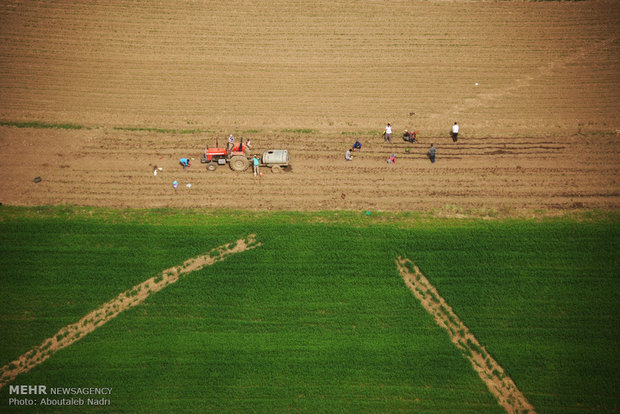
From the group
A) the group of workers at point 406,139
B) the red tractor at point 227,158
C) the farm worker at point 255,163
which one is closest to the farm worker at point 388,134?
the group of workers at point 406,139

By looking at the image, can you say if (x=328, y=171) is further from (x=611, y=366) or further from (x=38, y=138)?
(x=38, y=138)

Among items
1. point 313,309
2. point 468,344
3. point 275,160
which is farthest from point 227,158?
point 468,344

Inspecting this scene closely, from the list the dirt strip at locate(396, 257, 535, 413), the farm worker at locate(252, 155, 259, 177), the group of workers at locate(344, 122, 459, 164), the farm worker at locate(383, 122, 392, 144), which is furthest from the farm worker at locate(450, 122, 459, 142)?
the farm worker at locate(252, 155, 259, 177)

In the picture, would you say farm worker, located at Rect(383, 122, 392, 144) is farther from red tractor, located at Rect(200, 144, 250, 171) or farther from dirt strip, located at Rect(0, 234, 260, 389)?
dirt strip, located at Rect(0, 234, 260, 389)

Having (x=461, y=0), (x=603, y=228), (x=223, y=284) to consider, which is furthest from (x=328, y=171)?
(x=461, y=0)

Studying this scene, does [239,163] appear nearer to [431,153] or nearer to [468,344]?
[431,153]
